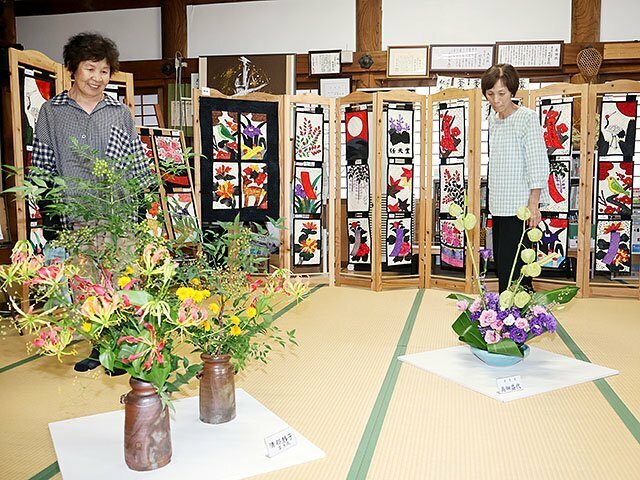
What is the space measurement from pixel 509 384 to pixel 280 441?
3.38ft

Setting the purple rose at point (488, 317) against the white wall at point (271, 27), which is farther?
the white wall at point (271, 27)

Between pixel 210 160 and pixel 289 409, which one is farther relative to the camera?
pixel 210 160

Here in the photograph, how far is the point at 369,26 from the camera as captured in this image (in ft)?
19.7

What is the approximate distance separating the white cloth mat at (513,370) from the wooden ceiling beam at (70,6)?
17.6 feet

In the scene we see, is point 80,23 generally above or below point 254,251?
above

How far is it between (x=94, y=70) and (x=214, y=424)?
1781 millimetres

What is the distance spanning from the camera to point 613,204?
15.1ft

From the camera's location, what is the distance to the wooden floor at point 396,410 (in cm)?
179

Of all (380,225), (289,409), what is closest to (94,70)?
(289,409)

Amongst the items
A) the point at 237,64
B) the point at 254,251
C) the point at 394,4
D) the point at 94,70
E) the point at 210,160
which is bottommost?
the point at 254,251

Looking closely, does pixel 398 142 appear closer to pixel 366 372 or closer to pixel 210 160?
pixel 210 160

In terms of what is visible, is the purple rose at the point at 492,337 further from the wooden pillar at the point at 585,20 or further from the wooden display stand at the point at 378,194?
the wooden pillar at the point at 585,20

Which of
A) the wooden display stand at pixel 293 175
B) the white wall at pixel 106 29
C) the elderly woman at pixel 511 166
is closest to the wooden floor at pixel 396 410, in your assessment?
the elderly woman at pixel 511 166

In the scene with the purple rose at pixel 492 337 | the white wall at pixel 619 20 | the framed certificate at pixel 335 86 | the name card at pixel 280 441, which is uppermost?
the white wall at pixel 619 20
